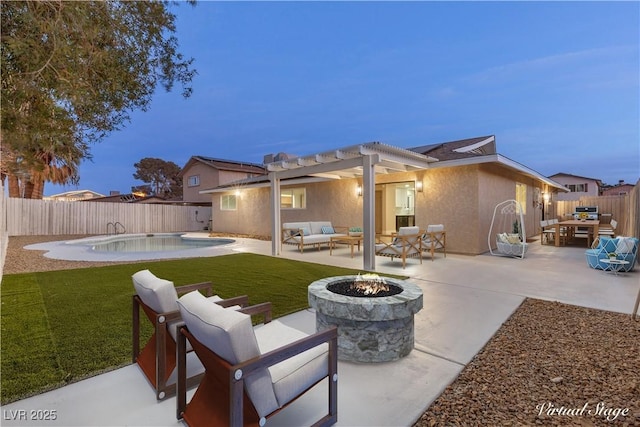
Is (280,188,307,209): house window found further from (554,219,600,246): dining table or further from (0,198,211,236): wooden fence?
(554,219,600,246): dining table

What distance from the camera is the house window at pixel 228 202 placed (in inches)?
688

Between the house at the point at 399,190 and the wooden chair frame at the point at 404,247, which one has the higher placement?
the house at the point at 399,190

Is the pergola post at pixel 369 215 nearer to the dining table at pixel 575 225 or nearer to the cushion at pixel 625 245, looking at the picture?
the cushion at pixel 625 245

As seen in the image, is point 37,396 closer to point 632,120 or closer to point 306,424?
point 306,424

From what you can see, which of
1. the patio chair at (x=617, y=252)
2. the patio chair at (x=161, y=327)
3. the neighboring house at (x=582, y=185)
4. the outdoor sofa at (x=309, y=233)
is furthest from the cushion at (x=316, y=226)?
the neighboring house at (x=582, y=185)

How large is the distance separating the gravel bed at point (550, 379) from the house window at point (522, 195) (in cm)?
993

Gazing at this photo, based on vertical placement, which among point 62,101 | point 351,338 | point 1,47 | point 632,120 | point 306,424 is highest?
point 632,120

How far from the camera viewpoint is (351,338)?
8.84 ft

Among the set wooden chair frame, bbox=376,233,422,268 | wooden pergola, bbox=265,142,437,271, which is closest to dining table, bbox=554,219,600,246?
wooden pergola, bbox=265,142,437,271

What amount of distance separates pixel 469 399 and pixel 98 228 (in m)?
20.3

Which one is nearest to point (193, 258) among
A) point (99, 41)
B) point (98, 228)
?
point (99, 41)

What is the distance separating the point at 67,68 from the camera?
2.48 meters

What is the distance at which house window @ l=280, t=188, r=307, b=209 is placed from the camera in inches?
562

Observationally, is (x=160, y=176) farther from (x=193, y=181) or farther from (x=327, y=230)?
(x=327, y=230)
